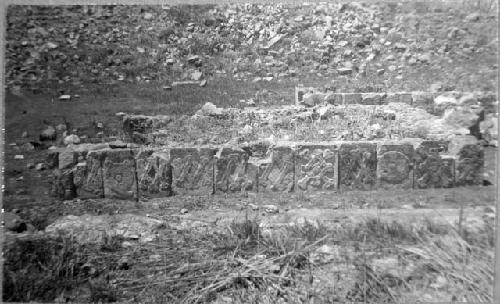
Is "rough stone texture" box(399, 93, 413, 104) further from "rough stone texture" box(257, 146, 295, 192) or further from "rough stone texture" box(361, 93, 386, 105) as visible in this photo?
"rough stone texture" box(257, 146, 295, 192)

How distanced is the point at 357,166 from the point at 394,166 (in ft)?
0.93

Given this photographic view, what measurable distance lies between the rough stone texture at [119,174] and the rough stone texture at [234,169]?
65 cm

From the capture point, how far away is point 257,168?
4.54 metres

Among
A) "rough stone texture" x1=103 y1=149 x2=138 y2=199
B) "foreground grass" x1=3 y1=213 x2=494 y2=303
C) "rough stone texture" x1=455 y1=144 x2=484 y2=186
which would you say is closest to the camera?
"foreground grass" x1=3 y1=213 x2=494 y2=303

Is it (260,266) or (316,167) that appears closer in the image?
(260,266)

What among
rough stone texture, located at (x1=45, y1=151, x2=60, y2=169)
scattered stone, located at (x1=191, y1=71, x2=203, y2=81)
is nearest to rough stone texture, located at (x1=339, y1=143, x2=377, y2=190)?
scattered stone, located at (x1=191, y1=71, x2=203, y2=81)

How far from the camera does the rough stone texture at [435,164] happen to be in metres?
4.51

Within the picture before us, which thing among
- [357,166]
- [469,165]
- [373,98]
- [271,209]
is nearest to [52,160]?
[271,209]

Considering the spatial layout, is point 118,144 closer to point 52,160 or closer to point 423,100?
point 52,160

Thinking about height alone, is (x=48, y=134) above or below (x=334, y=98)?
below

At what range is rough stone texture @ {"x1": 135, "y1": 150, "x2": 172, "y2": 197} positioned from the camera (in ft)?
14.9

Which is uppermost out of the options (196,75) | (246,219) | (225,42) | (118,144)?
(225,42)

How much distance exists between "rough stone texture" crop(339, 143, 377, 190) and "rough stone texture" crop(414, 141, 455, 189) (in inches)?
13.6

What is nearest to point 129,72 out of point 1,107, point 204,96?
point 204,96
